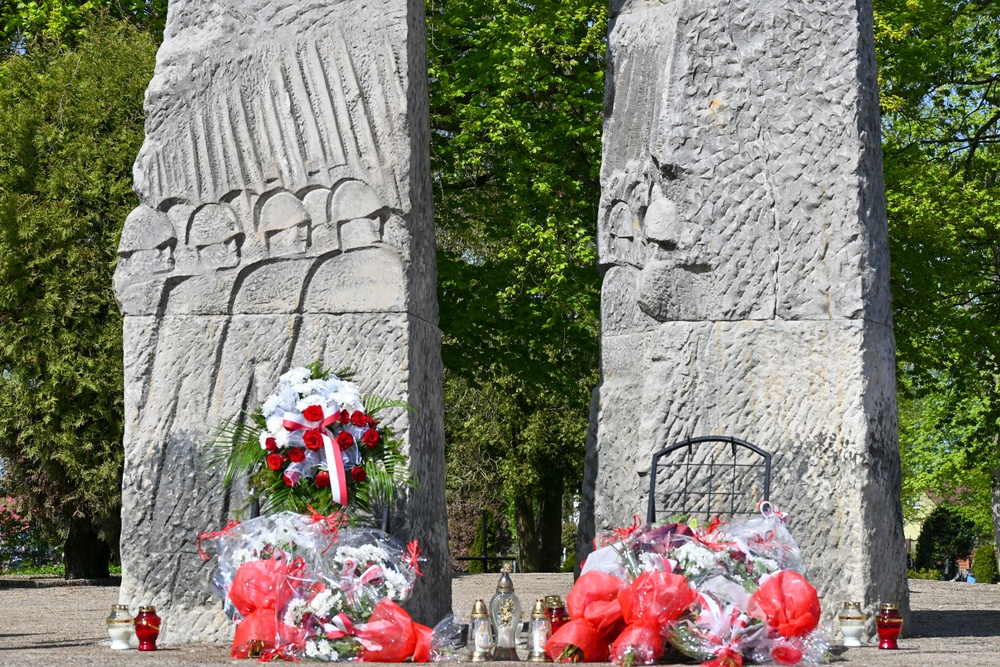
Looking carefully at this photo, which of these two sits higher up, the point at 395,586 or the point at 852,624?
the point at 395,586

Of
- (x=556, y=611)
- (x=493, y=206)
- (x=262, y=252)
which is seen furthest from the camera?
(x=493, y=206)

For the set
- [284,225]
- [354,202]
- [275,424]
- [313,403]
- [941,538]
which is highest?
[354,202]

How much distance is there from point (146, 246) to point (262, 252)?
2.31ft

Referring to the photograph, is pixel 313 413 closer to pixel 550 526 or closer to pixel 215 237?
pixel 215 237

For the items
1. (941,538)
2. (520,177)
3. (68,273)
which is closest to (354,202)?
(520,177)

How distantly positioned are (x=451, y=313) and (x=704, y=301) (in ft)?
19.7

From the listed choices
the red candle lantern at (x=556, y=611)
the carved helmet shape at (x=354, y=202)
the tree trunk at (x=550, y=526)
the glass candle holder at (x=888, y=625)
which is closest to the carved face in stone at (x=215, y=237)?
the carved helmet shape at (x=354, y=202)

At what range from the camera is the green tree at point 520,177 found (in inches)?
518

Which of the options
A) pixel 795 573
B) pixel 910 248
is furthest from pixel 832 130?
pixel 910 248

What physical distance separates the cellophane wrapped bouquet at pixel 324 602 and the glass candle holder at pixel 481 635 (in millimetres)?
132

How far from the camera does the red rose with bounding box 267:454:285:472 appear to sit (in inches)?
266

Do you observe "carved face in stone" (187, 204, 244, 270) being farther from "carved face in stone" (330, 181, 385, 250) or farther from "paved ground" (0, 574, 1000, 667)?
"paved ground" (0, 574, 1000, 667)

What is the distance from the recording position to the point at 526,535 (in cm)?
1928

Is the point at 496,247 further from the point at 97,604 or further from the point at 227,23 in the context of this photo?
the point at 227,23
